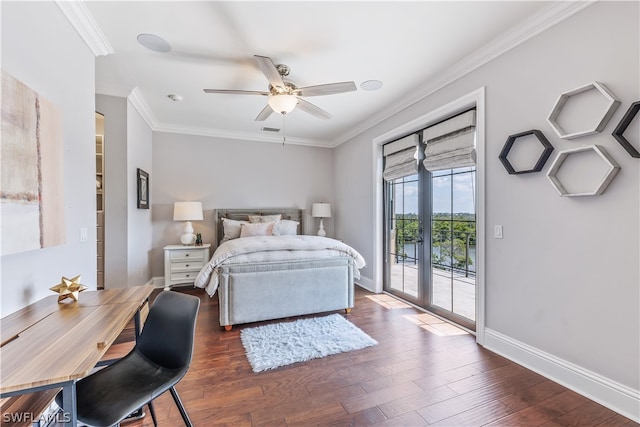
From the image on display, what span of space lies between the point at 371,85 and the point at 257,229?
9.01 feet

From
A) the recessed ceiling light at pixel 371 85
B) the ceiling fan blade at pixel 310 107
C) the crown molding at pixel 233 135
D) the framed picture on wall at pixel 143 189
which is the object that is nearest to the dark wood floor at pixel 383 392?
the framed picture on wall at pixel 143 189

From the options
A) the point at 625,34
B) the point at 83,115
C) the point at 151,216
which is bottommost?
the point at 151,216

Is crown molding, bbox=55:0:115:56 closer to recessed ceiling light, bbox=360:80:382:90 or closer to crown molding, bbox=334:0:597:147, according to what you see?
recessed ceiling light, bbox=360:80:382:90

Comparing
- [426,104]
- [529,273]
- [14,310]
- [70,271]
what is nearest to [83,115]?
[70,271]

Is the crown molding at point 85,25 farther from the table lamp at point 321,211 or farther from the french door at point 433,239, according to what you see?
the table lamp at point 321,211

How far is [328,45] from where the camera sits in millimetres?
2471

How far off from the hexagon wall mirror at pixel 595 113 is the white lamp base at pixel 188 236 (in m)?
4.67

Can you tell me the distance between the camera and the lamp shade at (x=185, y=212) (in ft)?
14.4

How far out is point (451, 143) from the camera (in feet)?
9.84

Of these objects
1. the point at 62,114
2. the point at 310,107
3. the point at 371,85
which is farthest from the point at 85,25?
the point at 371,85

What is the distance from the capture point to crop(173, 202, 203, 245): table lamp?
14.4ft

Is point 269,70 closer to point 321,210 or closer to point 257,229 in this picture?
point 257,229

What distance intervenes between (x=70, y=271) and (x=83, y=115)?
46.7 inches

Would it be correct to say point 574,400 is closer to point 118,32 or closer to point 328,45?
point 328,45
